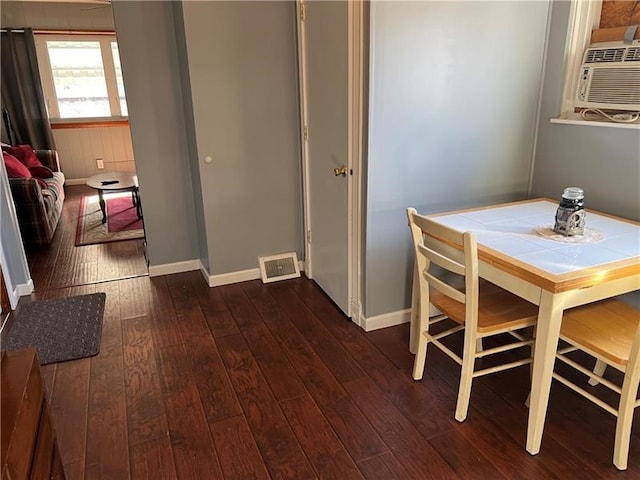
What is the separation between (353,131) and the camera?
2414 mm

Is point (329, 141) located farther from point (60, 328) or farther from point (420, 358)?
point (60, 328)

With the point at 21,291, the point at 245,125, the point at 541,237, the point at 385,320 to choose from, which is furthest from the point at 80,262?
the point at 541,237

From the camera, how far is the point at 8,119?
6.03 meters

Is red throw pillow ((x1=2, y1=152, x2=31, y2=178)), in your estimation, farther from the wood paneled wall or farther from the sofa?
the wood paneled wall

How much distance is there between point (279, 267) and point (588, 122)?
6.88ft

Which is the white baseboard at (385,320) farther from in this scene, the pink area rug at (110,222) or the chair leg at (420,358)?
the pink area rug at (110,222)

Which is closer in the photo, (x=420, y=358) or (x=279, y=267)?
(x=420, y=358)

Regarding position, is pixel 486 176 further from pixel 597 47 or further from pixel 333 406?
pixel 333 406

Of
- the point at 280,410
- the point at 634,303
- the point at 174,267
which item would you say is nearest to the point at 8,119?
the point at 174,267

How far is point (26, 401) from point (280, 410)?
1.14 meters

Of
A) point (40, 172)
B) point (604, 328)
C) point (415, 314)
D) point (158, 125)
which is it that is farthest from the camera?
point (40, 172)

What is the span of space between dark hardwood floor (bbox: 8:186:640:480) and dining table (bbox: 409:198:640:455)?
25 centimetres

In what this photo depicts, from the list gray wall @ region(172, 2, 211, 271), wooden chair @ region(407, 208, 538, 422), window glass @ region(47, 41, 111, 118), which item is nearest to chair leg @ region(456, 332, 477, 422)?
wooden chair @ region(407, 208, 538, 422)

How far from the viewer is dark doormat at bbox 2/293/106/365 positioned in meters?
2.53
